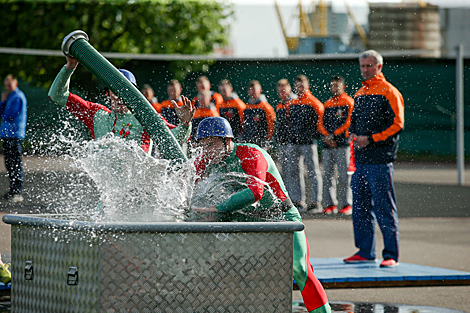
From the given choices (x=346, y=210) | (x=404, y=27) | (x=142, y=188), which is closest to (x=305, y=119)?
(x=346, y=210)

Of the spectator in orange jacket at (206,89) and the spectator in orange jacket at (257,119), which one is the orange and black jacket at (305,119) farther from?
the spectator in orange jacket at (206,89)

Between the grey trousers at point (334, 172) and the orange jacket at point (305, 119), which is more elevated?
the orange jacket at point (305, 119)

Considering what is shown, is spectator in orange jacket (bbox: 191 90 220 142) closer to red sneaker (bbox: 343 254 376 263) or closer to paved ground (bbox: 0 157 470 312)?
paved ground (bbox: 0 157 470 312)

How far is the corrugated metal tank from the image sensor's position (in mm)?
54125

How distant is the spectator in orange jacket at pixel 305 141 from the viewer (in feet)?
36.0

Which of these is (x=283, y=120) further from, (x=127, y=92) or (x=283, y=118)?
(x=127, y=92)

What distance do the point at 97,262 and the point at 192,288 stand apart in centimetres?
45

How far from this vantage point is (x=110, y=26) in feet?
83.0

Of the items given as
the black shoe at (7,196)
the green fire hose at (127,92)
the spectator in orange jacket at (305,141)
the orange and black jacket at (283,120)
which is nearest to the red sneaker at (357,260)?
the green fire hose at (127,92)

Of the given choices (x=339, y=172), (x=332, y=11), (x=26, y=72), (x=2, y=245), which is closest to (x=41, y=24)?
(x=26, y=72)

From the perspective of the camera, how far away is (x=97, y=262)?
112 inches

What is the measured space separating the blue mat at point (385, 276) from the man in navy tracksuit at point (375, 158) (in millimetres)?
286

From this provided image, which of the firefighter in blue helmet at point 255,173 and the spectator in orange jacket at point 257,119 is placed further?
the spectator in orange jacket at point 257,119

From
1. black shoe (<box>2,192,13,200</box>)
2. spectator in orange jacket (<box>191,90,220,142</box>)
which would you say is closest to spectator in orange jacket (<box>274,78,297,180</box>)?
spectator in orange jacket (<box>191,90,220,142</box>)
